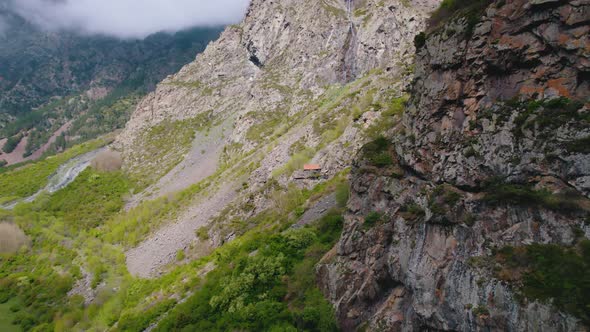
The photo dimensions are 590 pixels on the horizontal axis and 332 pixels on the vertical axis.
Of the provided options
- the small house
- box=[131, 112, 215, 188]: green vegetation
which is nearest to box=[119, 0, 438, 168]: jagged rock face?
box=[131, 112, 215, 188]: green vegetation

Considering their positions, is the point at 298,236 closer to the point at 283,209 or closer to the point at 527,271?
the point at 283,209

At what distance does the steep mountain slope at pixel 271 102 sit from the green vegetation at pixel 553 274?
47.3 metres

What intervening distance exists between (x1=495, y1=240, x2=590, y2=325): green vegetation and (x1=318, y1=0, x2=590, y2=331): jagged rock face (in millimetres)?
405

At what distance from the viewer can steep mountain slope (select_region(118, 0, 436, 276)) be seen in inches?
2798

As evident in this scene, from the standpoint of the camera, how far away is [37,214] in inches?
4934

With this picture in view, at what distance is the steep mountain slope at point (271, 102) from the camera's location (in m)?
71.1

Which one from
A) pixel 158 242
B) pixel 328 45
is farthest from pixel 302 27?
pixel 158 242

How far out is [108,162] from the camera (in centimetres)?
14900

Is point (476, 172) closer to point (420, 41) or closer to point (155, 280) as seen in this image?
point (420, 41)

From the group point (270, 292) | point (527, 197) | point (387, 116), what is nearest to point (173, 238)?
point (270, 292)

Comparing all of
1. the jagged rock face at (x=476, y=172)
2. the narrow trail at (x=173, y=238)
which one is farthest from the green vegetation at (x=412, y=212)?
the narrow trail at (x=173, y=238)

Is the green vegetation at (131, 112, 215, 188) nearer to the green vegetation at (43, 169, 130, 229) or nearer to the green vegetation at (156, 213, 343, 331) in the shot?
the green vegetation at (43, 169, 130, 229)

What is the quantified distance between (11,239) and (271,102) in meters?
92.8

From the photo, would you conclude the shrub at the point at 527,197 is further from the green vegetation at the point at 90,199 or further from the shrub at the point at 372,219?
the green vegetation at the point at 90,199
